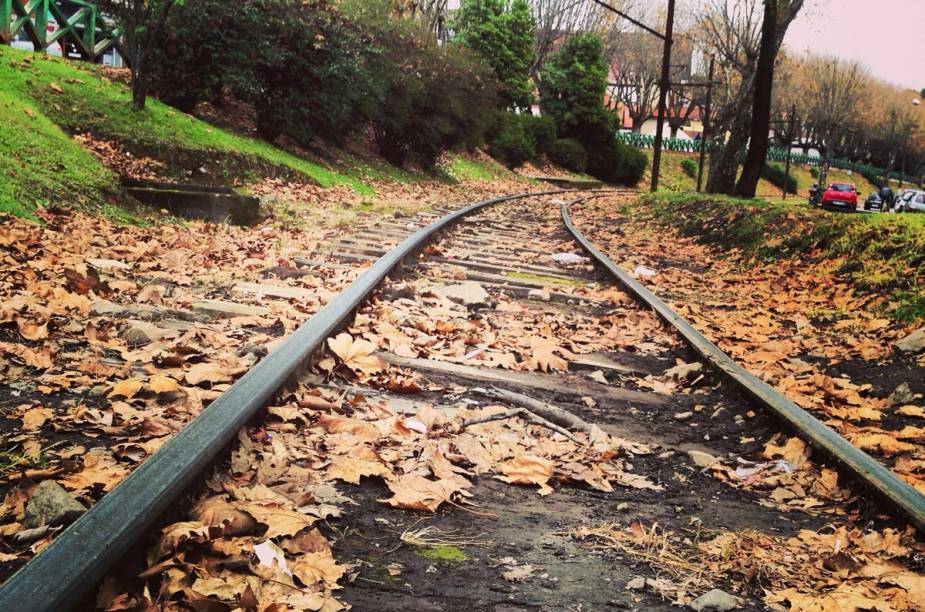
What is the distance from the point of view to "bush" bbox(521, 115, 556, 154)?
4147 centimetres

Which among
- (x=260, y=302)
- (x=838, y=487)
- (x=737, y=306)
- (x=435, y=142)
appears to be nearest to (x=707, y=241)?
(x=737, y=306)

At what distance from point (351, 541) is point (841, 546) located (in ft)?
4.73

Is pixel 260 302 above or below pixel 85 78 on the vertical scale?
below

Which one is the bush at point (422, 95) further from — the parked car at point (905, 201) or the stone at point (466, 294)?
the parked car at point (905, 201)

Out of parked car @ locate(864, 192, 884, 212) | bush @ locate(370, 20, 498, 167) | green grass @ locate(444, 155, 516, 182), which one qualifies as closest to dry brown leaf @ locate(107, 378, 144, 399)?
bush @ locate(370, 20, 498, 167)

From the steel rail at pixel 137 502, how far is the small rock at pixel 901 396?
299cm

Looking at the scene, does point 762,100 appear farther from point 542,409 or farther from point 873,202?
point 873,202

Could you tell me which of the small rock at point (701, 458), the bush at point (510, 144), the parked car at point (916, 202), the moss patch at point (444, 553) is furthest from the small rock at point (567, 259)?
the parked car at point (916, 202)

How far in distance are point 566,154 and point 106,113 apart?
109ft

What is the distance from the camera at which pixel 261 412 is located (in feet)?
9.48

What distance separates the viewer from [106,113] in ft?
37.0

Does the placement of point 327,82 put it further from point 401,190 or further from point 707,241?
point 707,241

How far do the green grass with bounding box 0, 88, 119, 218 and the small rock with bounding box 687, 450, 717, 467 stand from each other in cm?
543

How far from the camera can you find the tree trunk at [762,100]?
16984mm
